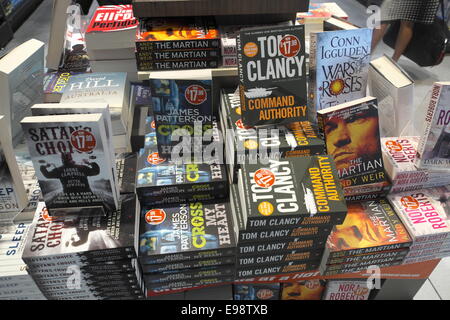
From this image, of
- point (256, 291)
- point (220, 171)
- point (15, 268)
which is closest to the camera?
point (15, 268)

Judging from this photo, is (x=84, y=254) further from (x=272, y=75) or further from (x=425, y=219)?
(x=425, y=219)

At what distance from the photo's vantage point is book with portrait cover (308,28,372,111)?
164 cm

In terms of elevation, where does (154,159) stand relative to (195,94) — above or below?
below

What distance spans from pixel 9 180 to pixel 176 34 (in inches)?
37.2

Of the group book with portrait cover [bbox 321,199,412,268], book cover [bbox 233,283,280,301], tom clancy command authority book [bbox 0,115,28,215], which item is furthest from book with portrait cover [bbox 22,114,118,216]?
book with portrait cover [bbox 321,199,412,268]

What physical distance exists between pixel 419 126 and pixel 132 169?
1.35 meters

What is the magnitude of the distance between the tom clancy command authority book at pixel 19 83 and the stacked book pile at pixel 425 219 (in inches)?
65.3

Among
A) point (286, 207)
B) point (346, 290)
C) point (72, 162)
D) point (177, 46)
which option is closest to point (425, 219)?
point (346, 290)

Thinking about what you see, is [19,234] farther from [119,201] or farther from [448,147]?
[448,147]

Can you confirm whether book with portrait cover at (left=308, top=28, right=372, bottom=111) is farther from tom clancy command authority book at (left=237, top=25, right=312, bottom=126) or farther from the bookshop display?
tom clancy command authority book at (left=237, top=25, right=312, bottom=126)

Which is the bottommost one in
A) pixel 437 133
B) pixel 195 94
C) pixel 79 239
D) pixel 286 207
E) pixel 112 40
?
pixel 79 239

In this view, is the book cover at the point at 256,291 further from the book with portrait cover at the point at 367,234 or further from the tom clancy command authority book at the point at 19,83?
the tom clancy command authority book at the point at 19,83

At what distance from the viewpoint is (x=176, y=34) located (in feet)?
5.67

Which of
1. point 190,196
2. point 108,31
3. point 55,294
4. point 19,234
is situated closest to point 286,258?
point 190,196
